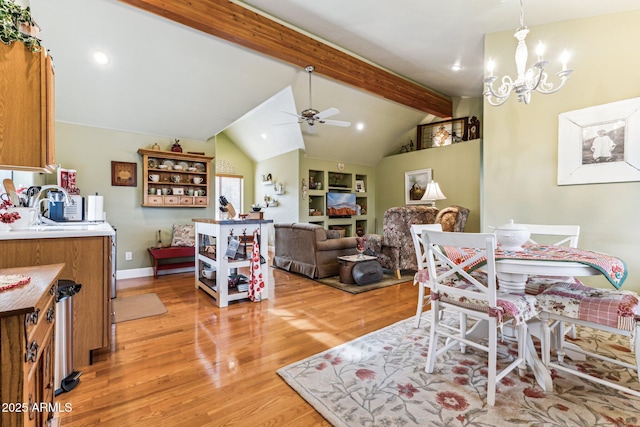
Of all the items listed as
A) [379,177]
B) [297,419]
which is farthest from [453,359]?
[379,177]

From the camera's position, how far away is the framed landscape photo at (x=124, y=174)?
15.7 ft

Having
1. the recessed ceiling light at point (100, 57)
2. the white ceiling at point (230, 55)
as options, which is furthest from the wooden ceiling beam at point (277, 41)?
the recessed ceiling light at point (100, 57)

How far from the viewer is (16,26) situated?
1.41 m

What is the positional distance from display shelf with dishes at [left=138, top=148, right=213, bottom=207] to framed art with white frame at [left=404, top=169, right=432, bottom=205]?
475cm

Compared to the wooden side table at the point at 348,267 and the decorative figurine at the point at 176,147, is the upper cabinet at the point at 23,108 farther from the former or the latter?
the decorative figurine at the point at 176,147

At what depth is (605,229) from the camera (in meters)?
3.12

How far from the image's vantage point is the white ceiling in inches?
129

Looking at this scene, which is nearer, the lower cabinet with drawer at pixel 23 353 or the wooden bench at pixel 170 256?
the lower cabinet with drawer at pixel 23 353

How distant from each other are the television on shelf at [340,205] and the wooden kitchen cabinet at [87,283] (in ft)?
19.0

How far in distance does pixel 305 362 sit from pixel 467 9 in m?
3.95

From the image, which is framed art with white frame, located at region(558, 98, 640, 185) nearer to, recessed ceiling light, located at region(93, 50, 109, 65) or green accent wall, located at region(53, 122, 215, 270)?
recessed ceiling light, located at region(93, 50, 109, 65)

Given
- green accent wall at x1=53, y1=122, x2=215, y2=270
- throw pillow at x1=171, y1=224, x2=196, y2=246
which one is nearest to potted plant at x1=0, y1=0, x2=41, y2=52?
green accent wall at x1=53, y1=122, x2=215, y2=270

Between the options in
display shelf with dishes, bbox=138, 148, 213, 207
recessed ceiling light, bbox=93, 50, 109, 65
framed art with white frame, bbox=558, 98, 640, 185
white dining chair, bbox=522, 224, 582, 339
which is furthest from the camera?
display shelf with dishes, bbox=138, 148, 213, 207

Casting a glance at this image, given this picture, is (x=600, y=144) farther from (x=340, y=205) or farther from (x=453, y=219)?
(x=340, y=205)
